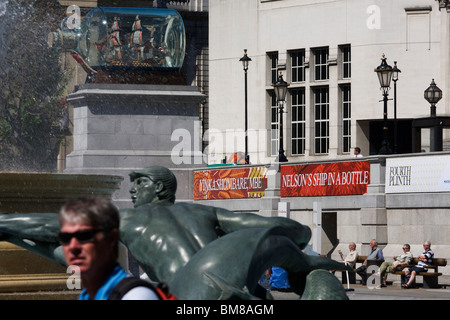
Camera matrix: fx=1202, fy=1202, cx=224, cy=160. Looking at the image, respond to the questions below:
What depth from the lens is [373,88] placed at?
61.6m

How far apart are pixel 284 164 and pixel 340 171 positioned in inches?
139

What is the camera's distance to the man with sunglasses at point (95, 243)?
4.01 metres

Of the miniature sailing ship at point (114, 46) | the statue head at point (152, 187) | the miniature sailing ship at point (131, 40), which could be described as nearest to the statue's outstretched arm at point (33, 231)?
the statue head at point (152, 187)

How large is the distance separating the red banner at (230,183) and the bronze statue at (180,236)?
3908 cm

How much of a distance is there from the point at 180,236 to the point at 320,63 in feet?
190

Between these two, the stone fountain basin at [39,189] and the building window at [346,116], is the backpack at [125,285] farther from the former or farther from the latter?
the building window at [346,116]

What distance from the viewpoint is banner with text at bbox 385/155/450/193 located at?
35531 millimetres

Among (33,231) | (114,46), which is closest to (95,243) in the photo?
(33,231)

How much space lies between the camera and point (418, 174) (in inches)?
1447

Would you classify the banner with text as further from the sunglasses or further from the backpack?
the sunglasses

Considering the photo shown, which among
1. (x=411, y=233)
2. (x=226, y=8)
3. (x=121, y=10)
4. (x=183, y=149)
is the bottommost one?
(x=411, y=233)

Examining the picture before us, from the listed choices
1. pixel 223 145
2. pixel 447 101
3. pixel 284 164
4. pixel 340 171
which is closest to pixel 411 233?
pixel 340 171

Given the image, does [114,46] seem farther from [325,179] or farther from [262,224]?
[325,179]
